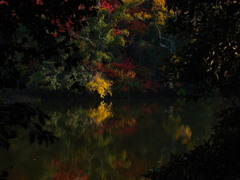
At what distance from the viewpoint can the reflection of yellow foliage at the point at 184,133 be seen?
15142 mm

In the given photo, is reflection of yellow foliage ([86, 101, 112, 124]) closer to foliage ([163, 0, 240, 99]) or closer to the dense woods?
the dense woods

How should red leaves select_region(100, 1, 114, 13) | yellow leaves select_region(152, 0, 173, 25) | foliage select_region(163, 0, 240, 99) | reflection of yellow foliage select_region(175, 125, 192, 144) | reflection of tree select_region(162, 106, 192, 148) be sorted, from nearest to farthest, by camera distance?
foliage select_region(163, 0, 240, 99) → reflection of yellow foliage select_region(175, 125, 192, 144) → reflection of tree select_region(162, 106, 192, 148) → red leaves select_region(100, 1, 114, 13) → yellow leaves select_region(152, 0, 173, 25)

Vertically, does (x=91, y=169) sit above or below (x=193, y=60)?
below

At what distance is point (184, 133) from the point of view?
53.3 ft

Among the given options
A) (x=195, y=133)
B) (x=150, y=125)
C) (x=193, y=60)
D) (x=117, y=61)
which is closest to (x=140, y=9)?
(x=117, y=61)

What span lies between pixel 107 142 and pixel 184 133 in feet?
11.4

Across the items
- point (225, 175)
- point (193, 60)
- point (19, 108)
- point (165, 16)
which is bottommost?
point (225, 175)

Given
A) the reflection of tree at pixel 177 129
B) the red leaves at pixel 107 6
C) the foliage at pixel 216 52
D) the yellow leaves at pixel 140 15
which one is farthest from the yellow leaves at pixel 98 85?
the foliage at pixel 216 52

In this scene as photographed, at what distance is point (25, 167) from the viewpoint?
1115 cm

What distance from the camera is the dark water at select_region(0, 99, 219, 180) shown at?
11109 mm

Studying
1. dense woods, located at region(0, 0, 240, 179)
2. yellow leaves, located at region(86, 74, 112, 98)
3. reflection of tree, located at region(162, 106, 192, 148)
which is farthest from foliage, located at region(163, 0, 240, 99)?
yellow leaves, located at region(86, 74, 112, 98)

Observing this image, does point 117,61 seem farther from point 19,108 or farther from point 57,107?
point 19,108

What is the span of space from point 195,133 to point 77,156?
18.2 ft

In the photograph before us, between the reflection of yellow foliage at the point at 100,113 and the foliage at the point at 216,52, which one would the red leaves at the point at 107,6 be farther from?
the foliage at the point at 216,52
